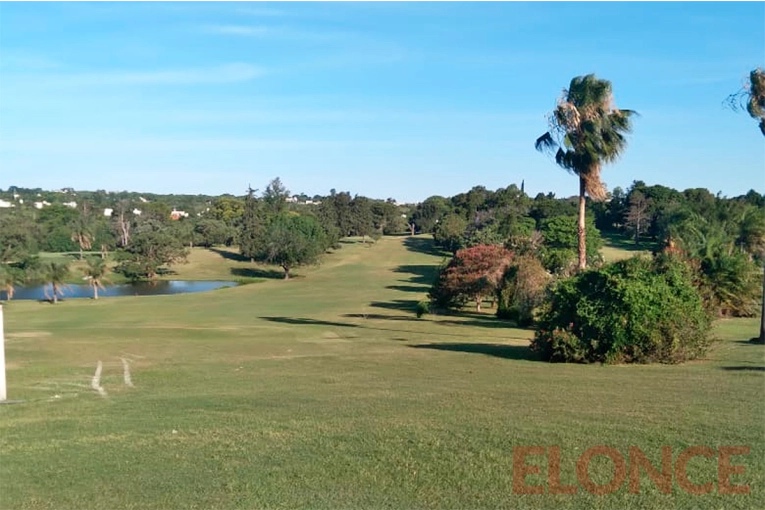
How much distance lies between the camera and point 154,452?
9.84 meters

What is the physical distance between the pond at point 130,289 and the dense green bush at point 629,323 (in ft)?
222

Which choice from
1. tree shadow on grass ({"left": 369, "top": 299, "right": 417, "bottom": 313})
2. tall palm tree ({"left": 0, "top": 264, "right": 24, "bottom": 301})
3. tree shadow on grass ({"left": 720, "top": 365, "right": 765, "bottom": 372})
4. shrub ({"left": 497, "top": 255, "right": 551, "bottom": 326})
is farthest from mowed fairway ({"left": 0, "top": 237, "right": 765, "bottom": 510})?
tall palm tree ({"left": 0, "top": 264, "right": 24, "bottom": 301})

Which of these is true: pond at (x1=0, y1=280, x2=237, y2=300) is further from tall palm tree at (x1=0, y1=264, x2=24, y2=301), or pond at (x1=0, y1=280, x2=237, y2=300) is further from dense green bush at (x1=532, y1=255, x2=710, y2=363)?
dense green bush at (x1=532, y1=255, x2=710, y2=363)

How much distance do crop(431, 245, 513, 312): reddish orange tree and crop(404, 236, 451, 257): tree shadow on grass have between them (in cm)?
6286

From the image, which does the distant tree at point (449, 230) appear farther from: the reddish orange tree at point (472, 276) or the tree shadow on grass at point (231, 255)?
the reddish orange tree at point (472, 276)

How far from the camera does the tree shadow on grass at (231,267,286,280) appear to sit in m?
107

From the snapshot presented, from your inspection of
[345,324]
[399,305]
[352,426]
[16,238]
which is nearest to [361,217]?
[16,238]

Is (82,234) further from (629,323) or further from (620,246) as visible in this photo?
(629,323)

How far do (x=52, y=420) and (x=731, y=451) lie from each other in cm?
1028

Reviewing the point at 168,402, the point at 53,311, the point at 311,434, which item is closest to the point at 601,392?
the point at 311,434

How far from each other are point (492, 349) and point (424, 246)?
11291 cm

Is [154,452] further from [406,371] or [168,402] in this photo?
[406,371]

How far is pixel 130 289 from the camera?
300 ft

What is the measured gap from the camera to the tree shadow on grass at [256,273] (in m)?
107
